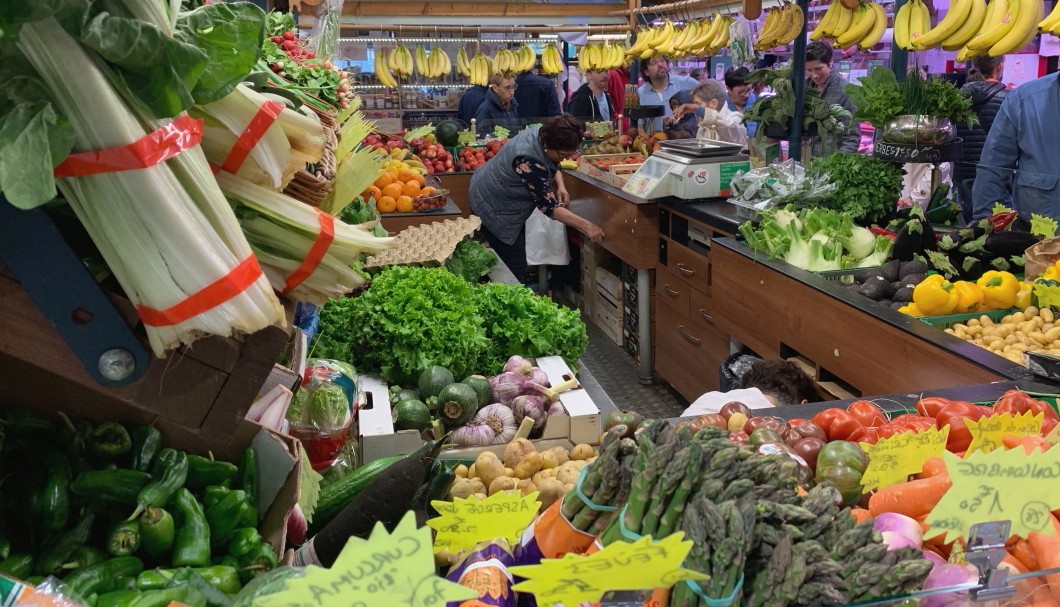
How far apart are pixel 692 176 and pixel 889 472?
4409 mm

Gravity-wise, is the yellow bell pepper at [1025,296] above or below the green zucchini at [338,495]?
below

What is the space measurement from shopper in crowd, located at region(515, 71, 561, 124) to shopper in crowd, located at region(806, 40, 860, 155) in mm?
3721

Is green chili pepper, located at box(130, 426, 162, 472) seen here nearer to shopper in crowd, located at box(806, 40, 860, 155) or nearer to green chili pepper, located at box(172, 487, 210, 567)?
green chili pepper, located at box(172, 487, 210, 567)

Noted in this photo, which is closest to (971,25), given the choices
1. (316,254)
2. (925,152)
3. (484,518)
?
(925,152)

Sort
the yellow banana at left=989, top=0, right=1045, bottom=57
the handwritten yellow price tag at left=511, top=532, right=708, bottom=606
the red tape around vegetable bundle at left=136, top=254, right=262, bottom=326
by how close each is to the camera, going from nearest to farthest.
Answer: the red tape around vegetable bundle at left=136, top=254, right=262, bottom=326 < the handwritten yellow price tag at left=511, top=532, right=708, bottom=606 < the yellow banana at left=989, top=0, right=1045, bottom=57

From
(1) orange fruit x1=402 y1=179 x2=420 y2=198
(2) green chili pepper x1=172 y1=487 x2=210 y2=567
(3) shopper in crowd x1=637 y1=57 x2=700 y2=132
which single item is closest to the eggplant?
(1) orange fruit x1=402 y1=179 x2=420 y2=198

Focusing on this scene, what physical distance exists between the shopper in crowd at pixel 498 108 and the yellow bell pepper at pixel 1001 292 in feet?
23.1

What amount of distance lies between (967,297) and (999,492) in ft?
8.16

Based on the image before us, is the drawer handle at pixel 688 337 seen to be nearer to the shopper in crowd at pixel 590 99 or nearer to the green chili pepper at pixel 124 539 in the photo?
the green chili pepper at pixel 124 539

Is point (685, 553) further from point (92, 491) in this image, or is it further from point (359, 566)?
point (92, 491)

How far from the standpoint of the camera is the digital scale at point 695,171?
20.5 feet

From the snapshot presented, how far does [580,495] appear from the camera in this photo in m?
1.55

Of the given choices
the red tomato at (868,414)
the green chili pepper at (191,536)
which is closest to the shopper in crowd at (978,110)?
the red tomato at (868,414)

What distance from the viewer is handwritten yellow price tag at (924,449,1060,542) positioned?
1.52 meters
